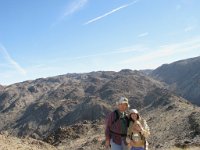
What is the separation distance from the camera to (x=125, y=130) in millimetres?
7043

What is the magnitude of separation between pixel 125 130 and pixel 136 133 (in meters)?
0.26

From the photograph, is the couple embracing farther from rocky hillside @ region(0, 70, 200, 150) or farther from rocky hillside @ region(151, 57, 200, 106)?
rocky hillside @ region(151, 57, 200, 106)

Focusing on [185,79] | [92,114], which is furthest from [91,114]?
[185,79]

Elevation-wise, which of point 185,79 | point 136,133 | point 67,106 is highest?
point 185,79

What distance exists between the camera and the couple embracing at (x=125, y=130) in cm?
688

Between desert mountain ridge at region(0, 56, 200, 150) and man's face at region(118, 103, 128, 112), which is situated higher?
man's face at region(118, 103, 128, 112)

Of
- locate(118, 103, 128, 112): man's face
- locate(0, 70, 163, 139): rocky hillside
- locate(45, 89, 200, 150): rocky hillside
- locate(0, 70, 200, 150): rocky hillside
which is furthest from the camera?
locate(0, 70, 163, 139): rocky hillside

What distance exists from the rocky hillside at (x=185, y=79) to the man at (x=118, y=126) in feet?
214

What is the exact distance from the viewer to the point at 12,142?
25594 mm

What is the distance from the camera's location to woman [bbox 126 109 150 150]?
6.86m

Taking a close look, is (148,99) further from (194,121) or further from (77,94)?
(194,121)

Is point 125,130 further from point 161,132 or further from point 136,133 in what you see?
point 161,132

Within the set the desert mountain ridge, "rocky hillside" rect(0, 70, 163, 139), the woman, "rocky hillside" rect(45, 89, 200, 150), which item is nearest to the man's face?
the woman

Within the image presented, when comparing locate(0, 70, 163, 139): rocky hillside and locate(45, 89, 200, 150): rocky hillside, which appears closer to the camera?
locate(45, 89, 200, 150): rocky hillside
